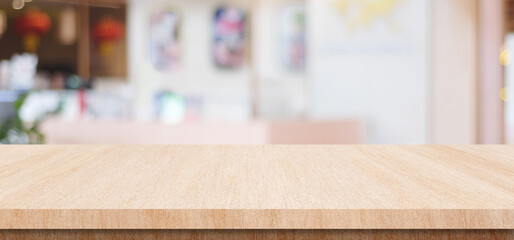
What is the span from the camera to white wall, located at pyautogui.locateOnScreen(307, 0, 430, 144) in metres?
5.27

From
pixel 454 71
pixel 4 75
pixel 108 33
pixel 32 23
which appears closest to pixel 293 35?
pixel 454 71

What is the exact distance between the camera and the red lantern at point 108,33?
8.08m

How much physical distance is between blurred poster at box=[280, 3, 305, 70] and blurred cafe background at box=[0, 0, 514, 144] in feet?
0.04

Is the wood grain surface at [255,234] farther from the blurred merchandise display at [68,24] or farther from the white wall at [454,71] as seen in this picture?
the blurred merchandise display at [68,24]

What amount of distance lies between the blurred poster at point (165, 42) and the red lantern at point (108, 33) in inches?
32.2

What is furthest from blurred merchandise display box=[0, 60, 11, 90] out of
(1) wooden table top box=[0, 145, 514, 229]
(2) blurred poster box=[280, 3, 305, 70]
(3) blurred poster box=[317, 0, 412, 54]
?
(1) wooden table top box=[0, 145, 514, 229]

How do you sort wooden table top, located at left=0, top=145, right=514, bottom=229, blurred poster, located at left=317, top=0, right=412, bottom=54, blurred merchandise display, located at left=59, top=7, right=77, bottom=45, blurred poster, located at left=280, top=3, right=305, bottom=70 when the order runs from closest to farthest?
wooden table top, located at left=0, top=145, right=514, bottom=229, blurred poster, located at left=317, top=0, right=412, bottom=54, blurred poster, located at left=280, top=3, right=305, bottom=70, blurred merchandise display, located at left=59, top=7, right=77, bottom=45

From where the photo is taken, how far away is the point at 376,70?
529 cm

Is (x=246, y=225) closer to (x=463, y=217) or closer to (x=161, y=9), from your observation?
(x=463, y=217)

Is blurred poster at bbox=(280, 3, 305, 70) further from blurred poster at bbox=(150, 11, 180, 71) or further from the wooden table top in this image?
the wooden table top

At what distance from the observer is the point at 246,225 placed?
2.08 feet

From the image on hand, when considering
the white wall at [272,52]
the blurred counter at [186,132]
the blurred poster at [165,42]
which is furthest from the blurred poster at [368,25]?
the blurred poster at [165,42]

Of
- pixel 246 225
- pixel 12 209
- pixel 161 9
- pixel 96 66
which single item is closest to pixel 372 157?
pixel 246 225

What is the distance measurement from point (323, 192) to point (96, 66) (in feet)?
26.3
